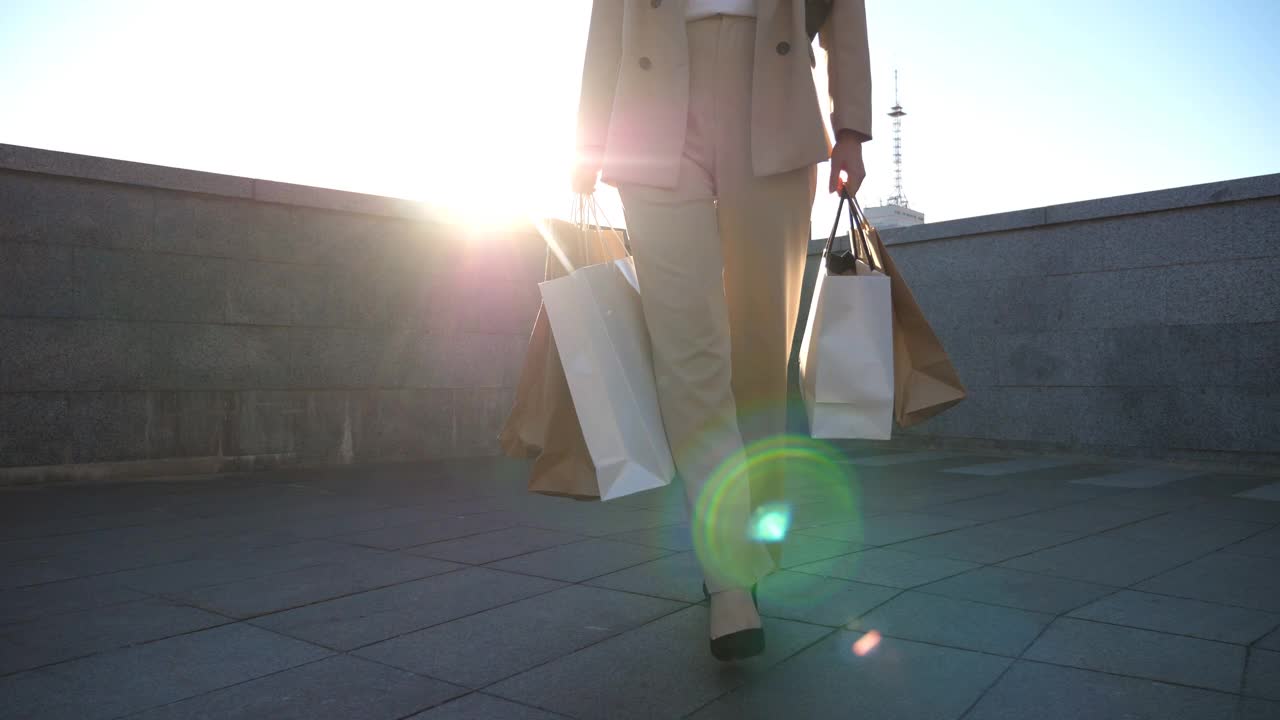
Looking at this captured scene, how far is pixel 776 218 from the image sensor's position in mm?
2734

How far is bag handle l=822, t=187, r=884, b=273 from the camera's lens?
2.90 metres

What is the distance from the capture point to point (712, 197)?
271 centimetres

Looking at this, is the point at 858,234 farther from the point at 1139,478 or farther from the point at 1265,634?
the point at 1139,478

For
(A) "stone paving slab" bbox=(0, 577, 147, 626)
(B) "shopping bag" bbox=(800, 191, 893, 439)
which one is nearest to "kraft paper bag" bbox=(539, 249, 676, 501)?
(B) "shopping bag" bbox=(800, 191, 893, 439)

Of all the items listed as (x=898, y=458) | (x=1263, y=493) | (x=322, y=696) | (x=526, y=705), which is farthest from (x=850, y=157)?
(x=898, y=458)

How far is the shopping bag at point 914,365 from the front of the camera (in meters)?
3.00

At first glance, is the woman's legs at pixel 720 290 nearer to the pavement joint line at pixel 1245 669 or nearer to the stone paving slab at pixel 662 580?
the stone paving slab at pixel 662 580

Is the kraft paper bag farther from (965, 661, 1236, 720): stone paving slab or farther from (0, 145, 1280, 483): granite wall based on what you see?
(0, 145, 1280, 483): granite wall

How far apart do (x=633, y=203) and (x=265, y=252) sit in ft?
16.3

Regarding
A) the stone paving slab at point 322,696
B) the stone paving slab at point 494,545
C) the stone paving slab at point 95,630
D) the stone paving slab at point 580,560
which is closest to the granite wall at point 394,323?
the stone paving slab at point 494,545

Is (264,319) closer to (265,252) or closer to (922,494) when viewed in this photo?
(265,252)

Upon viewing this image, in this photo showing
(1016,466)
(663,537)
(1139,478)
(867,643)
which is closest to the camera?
(867,643)

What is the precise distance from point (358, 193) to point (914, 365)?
542cm

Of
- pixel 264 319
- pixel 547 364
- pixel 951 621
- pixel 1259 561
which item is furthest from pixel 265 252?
pixel 1259 561
